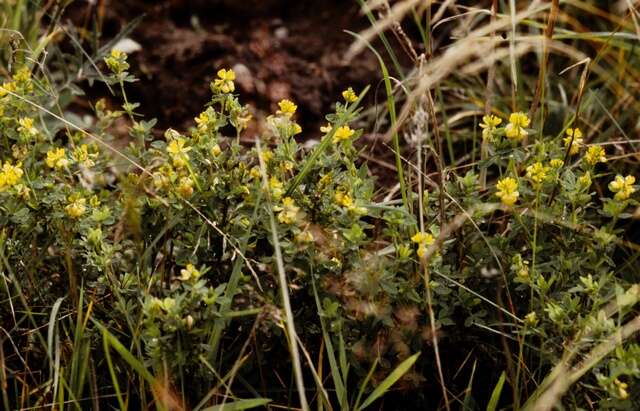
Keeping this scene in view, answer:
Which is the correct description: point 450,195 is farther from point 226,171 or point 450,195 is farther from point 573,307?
point 226,171

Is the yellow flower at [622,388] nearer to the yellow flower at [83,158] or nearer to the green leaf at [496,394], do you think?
the green leaf at [496,394]

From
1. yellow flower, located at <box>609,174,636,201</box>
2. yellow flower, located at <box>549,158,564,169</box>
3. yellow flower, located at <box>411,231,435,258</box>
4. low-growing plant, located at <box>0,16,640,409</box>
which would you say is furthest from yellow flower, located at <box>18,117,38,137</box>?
yellow flower, located at <box>609,174,636,201</box>

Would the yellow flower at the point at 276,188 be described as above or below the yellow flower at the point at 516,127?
below

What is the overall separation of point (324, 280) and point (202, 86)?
1310mm

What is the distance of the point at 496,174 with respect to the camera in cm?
249

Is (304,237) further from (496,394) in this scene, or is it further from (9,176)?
(9,176)

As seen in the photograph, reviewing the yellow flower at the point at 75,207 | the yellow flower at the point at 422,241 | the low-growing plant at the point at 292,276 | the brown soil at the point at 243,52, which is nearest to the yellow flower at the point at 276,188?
the low-growing plant at the point at 292,276

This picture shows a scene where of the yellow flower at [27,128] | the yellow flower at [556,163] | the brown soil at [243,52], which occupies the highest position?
the yellow flower at [27,128]

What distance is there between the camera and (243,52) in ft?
9.41

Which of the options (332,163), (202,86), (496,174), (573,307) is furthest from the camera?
(202,86)

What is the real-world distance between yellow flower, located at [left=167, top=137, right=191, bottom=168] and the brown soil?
1.06m

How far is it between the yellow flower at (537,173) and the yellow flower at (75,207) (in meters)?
0.86

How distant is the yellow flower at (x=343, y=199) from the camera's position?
1577 mm

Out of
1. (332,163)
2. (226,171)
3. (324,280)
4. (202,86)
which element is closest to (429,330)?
(324,280)
